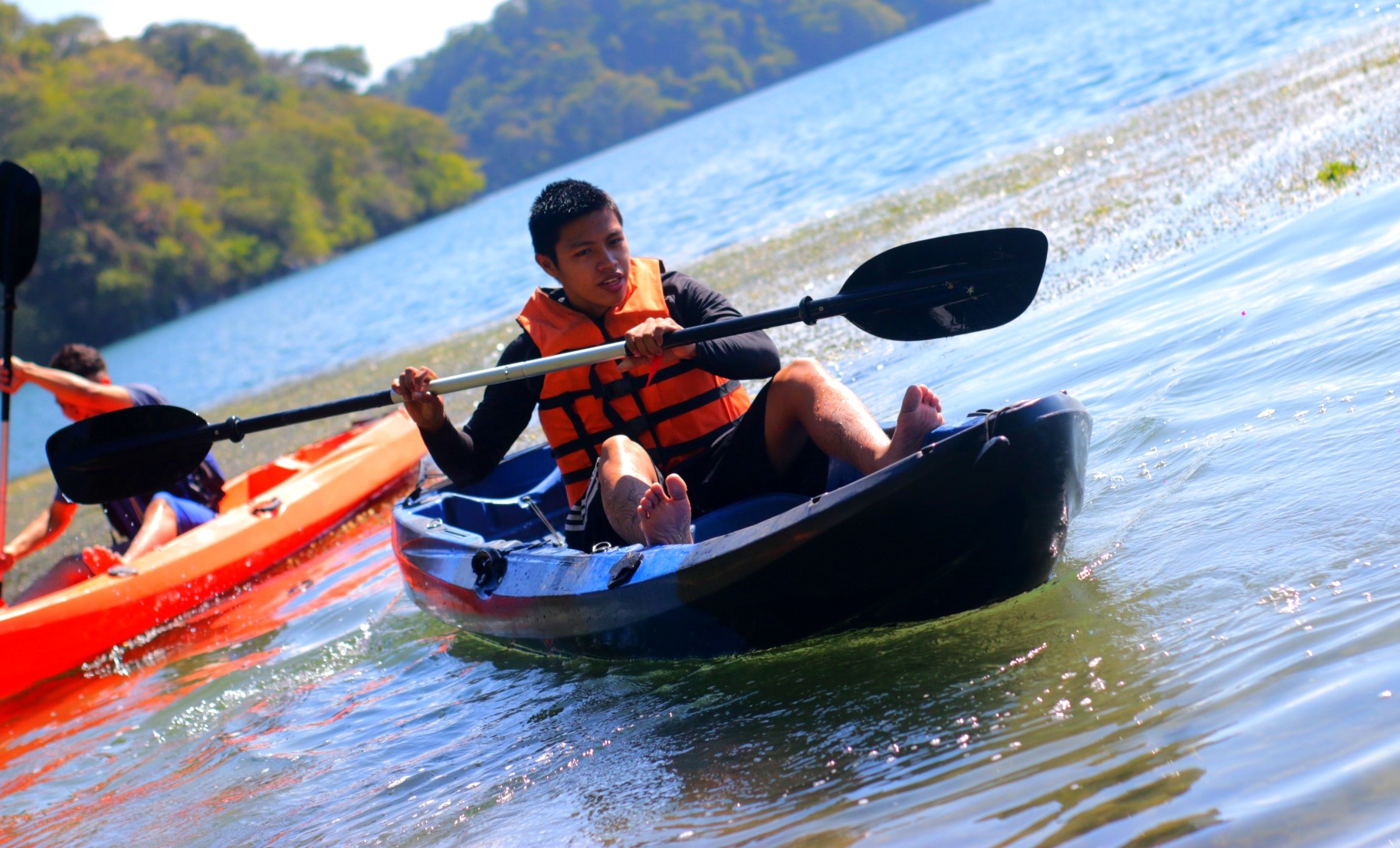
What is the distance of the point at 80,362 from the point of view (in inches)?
244

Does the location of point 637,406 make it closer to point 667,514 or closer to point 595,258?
point 595,258

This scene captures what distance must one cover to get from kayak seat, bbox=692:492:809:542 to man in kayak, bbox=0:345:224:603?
3517 millimetres

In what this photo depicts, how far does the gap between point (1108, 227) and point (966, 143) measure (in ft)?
30.0

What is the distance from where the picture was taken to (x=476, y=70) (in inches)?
4318

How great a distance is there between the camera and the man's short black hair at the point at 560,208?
374 centimetres

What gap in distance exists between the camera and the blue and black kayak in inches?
108

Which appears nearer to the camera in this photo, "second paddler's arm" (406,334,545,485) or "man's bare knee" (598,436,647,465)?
"man's bare knee" (598,436,647,465)

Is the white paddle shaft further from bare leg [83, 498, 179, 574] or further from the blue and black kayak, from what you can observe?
bare leg [83, 498, 179, 574]

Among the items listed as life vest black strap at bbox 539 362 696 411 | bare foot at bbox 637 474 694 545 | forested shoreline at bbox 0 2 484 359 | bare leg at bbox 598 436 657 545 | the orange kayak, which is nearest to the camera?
bare foot at bbox 637 474 694 545

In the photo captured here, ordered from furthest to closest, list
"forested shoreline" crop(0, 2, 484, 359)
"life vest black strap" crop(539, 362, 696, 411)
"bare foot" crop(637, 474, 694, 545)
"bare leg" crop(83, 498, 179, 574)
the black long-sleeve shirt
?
"forested shoreline" crop(0, 2, 484, 359), "bare leg" crop(83, 498, 179, 574), the black long-sleeve shirt, "life vest black strap" crop(539, 362, 696, 411), "bare foot" crop(637, 474, 694, 545)

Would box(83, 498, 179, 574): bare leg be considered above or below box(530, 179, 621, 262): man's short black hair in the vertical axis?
below

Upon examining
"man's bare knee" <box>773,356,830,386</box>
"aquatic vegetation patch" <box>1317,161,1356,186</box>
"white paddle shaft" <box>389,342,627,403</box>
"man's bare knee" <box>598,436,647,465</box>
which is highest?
"white paddle shaft" <box>389,342,627,403</box>

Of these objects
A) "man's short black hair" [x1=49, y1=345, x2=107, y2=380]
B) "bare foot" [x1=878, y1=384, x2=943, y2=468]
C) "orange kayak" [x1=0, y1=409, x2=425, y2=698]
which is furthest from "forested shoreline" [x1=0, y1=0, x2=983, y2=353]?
"bare foot" [x1=878, y1=384, x2=943, y2=468]

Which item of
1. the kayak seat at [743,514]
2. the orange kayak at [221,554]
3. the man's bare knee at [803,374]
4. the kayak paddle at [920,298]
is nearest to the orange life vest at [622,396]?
the kayak paddle at [920,298]
